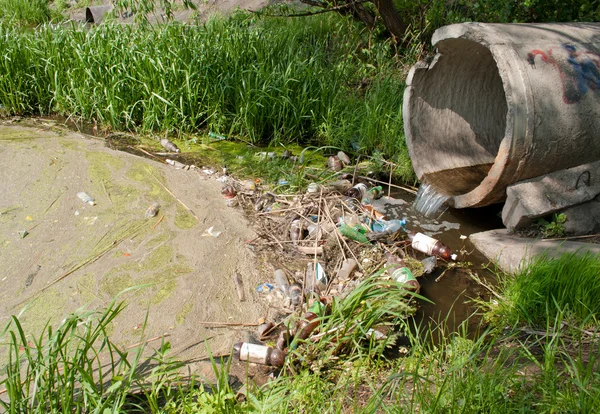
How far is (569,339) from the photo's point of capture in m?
2.73

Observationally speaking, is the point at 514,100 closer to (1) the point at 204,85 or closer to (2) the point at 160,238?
(2) the point at 160,238

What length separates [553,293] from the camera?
9.86ft

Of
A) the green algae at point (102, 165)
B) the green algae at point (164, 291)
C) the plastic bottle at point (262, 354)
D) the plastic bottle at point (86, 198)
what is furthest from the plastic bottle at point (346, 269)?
the green algae at point (102, 165)

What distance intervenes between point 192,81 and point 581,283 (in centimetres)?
380

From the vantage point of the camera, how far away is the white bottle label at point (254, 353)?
9.09ft

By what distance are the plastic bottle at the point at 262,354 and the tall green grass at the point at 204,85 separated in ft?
8.45

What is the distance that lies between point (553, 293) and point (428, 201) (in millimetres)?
1543

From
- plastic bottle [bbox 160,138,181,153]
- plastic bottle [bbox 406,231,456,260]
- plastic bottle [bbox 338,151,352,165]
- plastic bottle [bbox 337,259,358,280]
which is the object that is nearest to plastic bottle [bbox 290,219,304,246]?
plastic bottle [bbox 337,259,358,280]

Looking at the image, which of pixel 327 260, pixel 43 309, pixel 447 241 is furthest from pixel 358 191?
pixel 43 309

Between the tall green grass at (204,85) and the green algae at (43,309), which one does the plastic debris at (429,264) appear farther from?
the green algae at (43,309)

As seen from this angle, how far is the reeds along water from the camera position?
14.3 ft

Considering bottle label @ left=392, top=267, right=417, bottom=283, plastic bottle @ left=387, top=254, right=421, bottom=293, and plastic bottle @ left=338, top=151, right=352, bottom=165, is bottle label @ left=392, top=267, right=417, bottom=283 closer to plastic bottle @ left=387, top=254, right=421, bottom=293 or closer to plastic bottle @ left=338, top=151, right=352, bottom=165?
plastic bottle @ left=387, top=254, right=421, bottom=293

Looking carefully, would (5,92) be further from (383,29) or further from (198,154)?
(383,29)

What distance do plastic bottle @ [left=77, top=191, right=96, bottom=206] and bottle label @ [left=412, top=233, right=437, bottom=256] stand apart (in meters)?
2.30
